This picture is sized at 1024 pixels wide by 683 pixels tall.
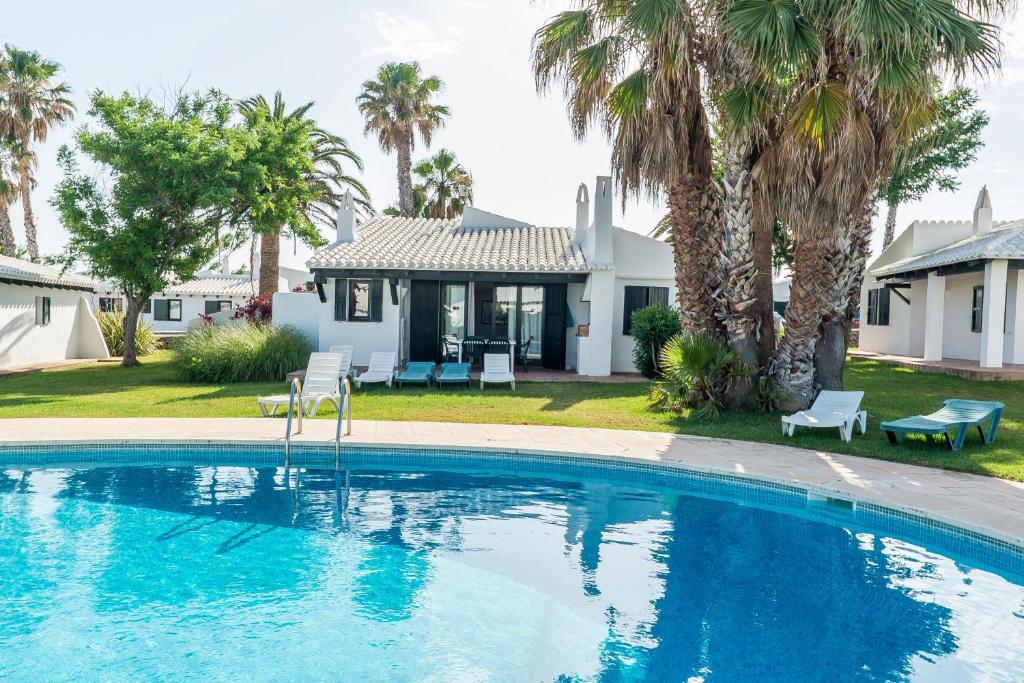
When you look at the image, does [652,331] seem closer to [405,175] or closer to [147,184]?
[147,184]

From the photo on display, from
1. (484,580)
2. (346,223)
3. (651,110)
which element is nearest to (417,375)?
(346,223)

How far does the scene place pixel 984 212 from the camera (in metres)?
24.0

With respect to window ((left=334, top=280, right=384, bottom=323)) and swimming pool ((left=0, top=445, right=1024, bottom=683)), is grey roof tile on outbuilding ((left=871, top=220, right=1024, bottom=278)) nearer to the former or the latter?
swimming pool ((left=0, top=445, right=1024, bottom=683))

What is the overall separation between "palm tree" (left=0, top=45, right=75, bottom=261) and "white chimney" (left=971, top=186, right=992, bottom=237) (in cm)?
3751

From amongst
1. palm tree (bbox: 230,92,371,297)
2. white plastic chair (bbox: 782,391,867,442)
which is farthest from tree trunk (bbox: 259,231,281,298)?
white plastic chair (bbox: 782,391,867,442)

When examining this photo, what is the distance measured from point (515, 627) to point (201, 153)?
1781 centimetres

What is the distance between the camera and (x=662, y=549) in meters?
7.54

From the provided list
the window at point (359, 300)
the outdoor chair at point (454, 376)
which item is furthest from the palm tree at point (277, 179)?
the outdoor chair at point (454, 376)

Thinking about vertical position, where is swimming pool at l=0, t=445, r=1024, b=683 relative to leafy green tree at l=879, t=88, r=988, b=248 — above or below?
below

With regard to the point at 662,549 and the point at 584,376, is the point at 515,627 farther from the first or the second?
the point at 584,376

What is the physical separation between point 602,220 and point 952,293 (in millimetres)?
12818

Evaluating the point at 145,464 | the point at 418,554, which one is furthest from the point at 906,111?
the point at 145,464

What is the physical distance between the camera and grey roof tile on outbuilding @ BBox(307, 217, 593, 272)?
1897 cm

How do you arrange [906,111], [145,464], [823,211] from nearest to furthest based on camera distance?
[145,464]
[906,111]
[823,211]
